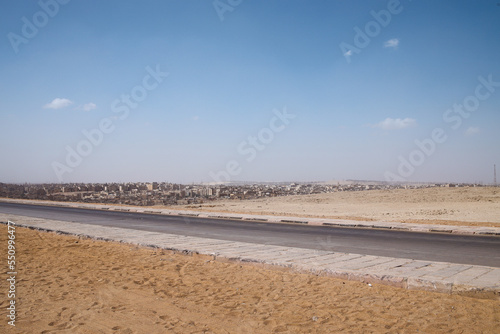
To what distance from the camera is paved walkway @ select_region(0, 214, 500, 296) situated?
6.25 metres

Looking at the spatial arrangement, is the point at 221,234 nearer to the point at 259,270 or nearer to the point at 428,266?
the point at 259,270

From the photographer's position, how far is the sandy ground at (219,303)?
4738 millimetres

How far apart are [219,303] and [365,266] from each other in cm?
362

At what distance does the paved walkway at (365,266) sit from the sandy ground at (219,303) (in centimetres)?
27

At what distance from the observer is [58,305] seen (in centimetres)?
564

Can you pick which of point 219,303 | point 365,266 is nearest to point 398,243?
point 365,266

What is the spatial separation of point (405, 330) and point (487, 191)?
157 ft

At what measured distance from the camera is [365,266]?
774cm

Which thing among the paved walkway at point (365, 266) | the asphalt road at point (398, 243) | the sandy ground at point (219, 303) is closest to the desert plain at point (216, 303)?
the sandy ground at point (219, 303)

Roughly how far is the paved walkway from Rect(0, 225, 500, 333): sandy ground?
0.27 meters

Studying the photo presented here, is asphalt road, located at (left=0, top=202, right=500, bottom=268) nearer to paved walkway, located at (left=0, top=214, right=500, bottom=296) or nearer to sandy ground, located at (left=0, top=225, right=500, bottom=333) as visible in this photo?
paved walkway, located at (left=0, top=214, right=500, bottom=296)

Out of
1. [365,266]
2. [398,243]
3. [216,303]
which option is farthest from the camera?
[398,243]

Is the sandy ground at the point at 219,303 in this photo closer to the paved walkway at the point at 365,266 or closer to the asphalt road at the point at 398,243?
the paved walkway at the point at 365,266

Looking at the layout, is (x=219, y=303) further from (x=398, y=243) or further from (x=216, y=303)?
(x=398, y=243)
